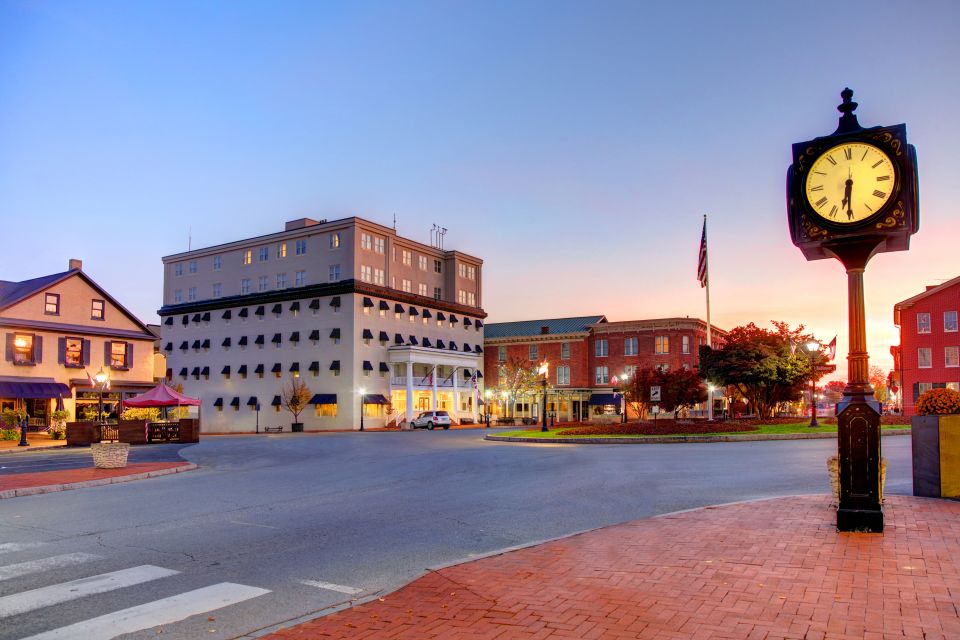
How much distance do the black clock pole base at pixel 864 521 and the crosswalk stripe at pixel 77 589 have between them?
7.31 m

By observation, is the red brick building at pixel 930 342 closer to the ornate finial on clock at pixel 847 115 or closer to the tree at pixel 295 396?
the tree at pixel 295 396

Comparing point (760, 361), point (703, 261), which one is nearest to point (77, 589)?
point (703, 261)

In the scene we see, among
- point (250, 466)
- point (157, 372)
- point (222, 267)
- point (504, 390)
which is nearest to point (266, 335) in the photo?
point (222, 267)

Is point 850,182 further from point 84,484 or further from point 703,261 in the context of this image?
point 703,261

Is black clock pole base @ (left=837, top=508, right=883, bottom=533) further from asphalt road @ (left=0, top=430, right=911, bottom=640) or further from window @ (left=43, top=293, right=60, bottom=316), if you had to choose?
window @ (left=43, top=293, right=60, bottom=316)

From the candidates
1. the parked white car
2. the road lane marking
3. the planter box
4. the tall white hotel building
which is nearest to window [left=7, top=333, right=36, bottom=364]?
the tall white hotel building

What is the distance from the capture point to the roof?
79.1 metres

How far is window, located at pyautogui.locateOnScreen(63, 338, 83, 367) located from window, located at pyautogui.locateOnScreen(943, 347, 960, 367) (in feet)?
210

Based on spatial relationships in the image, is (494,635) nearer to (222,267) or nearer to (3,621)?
(3,621)

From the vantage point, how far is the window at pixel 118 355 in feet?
161

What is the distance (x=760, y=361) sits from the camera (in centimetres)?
4372

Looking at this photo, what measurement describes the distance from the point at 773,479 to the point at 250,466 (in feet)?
47.5

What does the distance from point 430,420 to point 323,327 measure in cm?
1217

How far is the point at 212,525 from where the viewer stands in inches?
419
